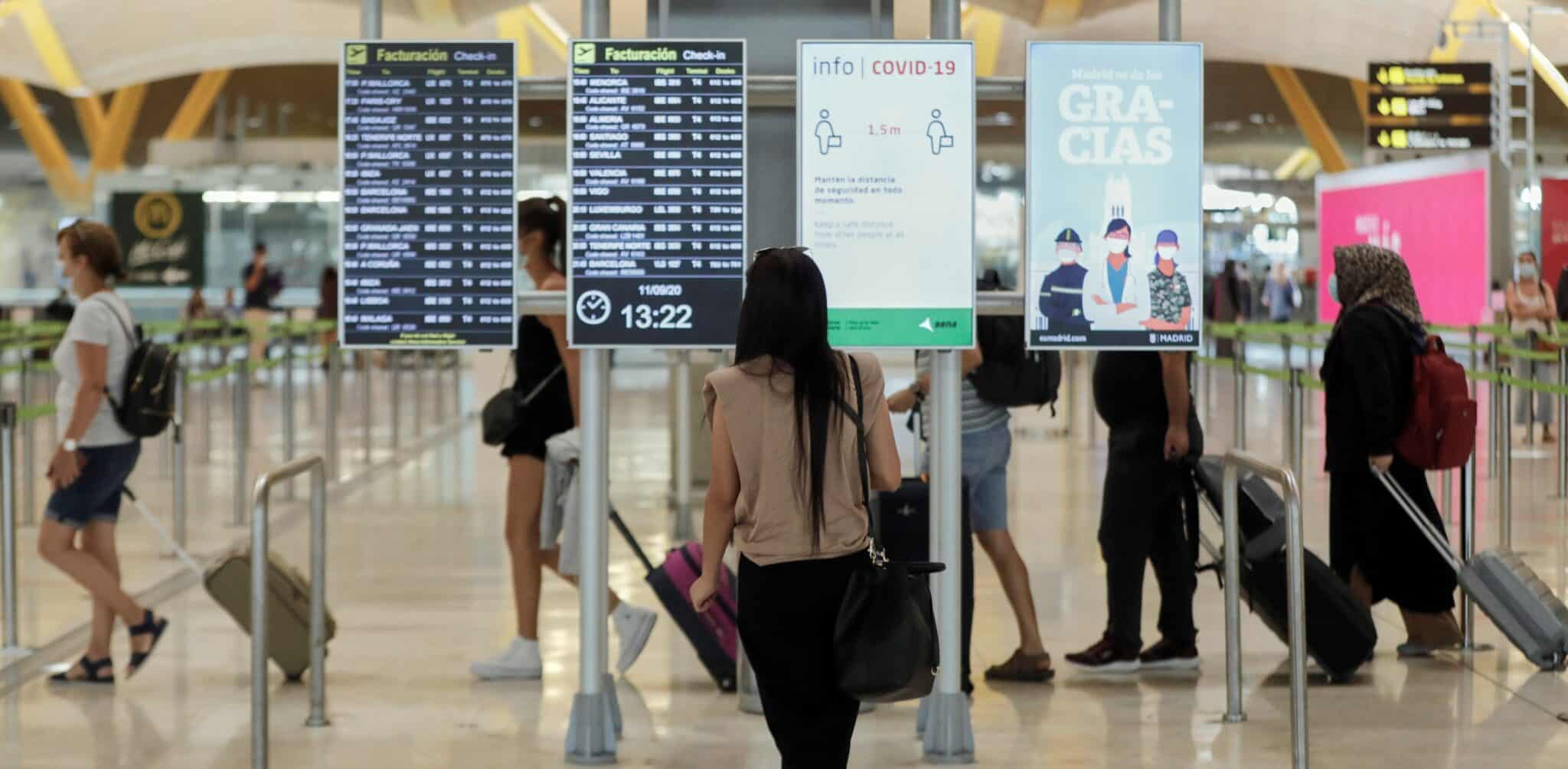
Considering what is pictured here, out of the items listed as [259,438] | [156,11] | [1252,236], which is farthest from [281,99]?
[259,438]

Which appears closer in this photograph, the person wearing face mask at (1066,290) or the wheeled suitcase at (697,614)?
the person wearing face mask at (1066,290)

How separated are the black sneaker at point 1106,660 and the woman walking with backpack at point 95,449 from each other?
315 centimetres

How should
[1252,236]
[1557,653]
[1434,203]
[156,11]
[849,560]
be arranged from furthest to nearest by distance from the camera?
[1252,236] → [156,11] → [1434,203] → [1557,653] → [849,560]

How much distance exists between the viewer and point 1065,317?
488 centimetres

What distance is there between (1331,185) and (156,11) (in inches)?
684

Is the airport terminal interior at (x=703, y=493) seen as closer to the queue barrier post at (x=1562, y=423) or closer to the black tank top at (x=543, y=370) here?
the queue barrier post at (x=1562, y=423)

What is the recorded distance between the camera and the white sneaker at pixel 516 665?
6074 mm

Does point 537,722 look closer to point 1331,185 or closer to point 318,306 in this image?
point 1331,185

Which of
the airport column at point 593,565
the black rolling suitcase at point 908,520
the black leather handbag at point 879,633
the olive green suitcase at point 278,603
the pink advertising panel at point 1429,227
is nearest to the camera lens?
the black leather handbag at point 879,633

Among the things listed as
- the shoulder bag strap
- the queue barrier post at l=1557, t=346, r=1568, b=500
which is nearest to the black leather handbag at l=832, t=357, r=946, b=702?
the shoulder bag strap

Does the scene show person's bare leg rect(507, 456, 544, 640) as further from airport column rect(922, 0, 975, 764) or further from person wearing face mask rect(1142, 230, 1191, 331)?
person wearing face mask rect(1142, 230, 1191, 331)

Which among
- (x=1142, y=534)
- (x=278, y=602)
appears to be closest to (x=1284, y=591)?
(x=1142, y=534)

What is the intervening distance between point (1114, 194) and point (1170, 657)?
6.59ft

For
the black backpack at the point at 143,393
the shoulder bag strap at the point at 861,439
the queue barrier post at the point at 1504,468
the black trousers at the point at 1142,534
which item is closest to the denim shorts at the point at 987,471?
the black trousers at the point at 1142,534
